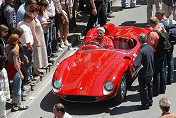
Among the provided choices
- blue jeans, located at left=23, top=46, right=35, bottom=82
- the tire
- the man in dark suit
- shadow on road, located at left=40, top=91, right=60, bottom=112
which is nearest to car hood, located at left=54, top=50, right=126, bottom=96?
the tire

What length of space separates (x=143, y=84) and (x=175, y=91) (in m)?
1.40

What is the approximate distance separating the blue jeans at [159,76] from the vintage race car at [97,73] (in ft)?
2.11

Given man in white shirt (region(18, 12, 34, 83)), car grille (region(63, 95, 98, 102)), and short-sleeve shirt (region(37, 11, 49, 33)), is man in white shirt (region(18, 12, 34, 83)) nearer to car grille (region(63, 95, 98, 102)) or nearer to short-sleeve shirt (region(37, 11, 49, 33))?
short-sleeve shirt (region(37, 11, 49, 33))

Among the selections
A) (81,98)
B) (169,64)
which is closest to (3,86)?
(81,98)

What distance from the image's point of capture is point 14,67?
10.1 meters

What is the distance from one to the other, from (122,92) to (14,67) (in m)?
2.70

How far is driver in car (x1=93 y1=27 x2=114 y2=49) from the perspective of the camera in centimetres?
1188

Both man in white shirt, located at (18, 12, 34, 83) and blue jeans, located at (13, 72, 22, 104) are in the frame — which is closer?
blue jeans, located at (13, 72, 22, 104)

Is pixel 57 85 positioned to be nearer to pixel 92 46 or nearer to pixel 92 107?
pixel 92 107

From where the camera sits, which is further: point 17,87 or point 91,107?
point 91,107

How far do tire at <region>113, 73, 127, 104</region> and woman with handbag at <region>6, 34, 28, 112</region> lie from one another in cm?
233

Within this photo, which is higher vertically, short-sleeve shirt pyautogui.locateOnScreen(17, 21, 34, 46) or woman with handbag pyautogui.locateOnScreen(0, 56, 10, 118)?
short-sleeve shirt pyautogui.locateOnScreen(17, 21, 34, 46)

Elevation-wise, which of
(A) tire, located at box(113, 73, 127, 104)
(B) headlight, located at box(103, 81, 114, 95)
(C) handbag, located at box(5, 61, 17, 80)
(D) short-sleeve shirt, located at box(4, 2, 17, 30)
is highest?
(D) short-sleeve shirt, located at box(4, 2, 17, 30)

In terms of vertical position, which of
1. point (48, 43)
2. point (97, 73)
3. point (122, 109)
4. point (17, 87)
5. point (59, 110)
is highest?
point (48, 43)
